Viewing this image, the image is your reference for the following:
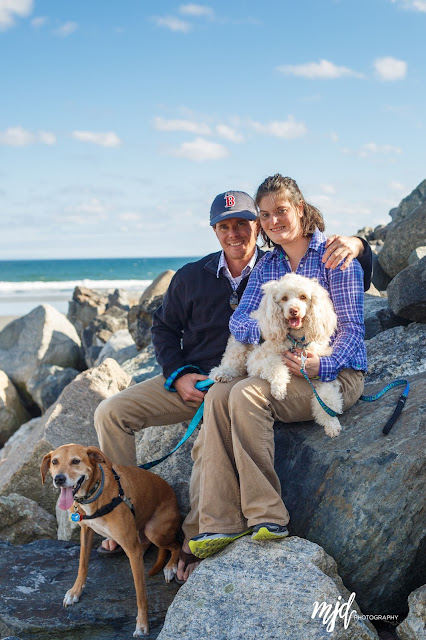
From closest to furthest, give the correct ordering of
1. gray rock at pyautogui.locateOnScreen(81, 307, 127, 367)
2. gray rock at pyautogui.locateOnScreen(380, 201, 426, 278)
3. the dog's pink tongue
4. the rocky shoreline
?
1. the rocky shoreline
2. the dog's pink tongue
3. gray rock at pyautogui.locateOnScreen(380, 201, 426, 278)
4. gray rock at pyautogui.locateOnScreen(81, 307, 127, 367)

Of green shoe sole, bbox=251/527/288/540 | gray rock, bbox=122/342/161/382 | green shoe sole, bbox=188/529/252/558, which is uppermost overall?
gray rock, bbox=122/342/161/382

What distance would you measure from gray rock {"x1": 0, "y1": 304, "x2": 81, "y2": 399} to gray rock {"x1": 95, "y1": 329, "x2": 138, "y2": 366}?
171 centimetres

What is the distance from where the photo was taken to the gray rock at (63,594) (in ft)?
12.4

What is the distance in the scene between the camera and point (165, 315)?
546cm

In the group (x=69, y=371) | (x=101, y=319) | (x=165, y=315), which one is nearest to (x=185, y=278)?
(x=165, y=315)

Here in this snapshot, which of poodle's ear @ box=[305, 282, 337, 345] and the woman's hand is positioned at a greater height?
poodle's ear @ box=[305, 282, 337, 345]

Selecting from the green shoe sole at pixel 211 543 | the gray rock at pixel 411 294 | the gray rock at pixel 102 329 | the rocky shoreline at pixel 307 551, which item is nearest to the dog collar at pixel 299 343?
the rocky shoreline at pixel 307 551

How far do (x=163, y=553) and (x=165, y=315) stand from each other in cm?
207

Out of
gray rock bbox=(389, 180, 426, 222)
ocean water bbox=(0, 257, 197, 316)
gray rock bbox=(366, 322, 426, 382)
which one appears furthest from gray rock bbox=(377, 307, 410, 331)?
ocean water bbox=(0, 257, 197, 316)

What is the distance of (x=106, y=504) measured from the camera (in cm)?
411

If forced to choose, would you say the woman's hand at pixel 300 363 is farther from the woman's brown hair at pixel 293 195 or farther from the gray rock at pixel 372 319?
the gray rock at pixel 372 319

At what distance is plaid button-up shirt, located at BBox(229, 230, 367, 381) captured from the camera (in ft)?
13.5

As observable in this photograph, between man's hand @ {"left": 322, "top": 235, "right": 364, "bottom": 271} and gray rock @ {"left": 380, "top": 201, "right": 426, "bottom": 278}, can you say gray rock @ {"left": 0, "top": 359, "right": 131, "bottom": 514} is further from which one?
gray rock @ {"left": 380, "top": 201, "right": 426, "bottom": 278}

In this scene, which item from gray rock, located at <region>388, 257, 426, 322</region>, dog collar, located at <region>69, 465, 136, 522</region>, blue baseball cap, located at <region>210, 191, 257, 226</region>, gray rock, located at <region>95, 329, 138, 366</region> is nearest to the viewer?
dog collar, located at <region>69, 465, 136, 522</region>
